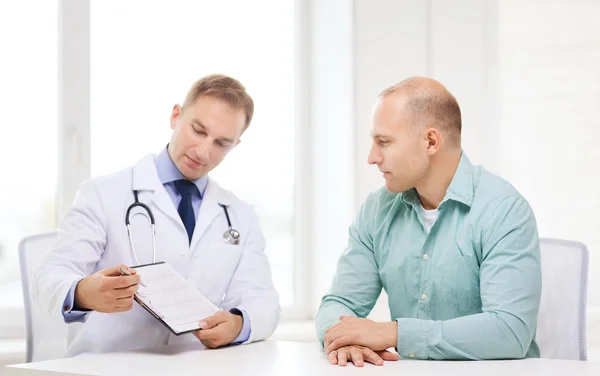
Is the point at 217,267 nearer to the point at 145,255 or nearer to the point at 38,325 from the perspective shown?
the point at 145,255

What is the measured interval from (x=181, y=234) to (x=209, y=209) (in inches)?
4.6

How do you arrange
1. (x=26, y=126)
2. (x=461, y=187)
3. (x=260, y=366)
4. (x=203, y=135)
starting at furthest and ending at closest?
(x=26, y=126), (x=203, y=135), (x=461, y=187), (x=260, y=366)

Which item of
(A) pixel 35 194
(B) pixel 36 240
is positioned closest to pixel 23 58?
(A) pixel 35 194

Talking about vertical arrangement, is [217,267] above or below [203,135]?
below

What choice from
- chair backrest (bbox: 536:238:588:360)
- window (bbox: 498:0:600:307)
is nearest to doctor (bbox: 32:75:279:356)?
chair backrest (bbox: 536:238:588:360)

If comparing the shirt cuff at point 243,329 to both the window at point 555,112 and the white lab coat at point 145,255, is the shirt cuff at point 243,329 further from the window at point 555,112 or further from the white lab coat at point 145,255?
the window at point 555,112

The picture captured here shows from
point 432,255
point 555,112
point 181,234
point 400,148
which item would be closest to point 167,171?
point 181,234

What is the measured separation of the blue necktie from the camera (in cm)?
223

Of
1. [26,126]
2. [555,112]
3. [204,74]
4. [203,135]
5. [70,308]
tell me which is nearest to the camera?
[70,308]

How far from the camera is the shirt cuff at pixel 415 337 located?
1770mm

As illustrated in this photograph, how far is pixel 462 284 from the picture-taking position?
1.96 metres

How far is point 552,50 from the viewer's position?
3678 mm

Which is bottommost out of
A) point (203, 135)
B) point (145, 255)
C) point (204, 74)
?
point (145, 255)

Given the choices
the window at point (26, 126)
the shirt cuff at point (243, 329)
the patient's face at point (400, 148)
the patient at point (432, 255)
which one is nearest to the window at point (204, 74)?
the window at point (26, 126)
